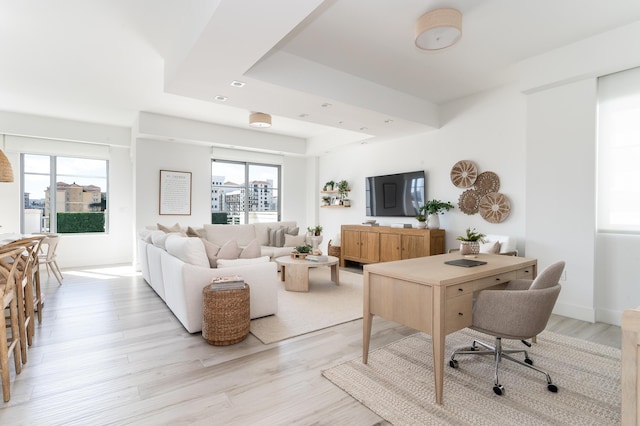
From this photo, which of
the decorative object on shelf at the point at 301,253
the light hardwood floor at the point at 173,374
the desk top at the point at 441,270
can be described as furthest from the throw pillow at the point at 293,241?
the desk top at the point at 441,270

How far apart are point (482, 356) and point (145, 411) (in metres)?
2.49

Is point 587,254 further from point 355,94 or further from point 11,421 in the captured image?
point 11,421

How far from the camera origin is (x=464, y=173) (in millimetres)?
4973

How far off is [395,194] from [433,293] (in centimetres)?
428

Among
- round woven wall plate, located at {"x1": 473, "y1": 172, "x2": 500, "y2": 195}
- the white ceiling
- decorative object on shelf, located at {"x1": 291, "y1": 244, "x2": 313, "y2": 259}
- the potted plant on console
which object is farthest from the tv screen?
decorative object on shelf, located at {"x1": 291, "y1": 244, "x2": 313, "y2": 259}

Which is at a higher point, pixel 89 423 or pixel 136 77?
pixel 136 77

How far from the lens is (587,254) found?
349 cm

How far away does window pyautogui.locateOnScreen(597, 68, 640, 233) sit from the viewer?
3336 mm

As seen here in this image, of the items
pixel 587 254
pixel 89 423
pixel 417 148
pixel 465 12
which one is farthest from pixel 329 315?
pixel 417 148

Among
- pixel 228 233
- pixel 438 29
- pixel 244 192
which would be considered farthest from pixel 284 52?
pixel 244 192

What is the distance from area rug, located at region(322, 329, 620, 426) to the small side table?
964 millimetres

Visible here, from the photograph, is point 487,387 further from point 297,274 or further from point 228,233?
point 228,233

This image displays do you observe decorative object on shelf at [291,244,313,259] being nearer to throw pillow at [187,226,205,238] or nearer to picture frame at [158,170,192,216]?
throw pillow at [187,226,205,238]

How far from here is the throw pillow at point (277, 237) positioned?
256 inches
